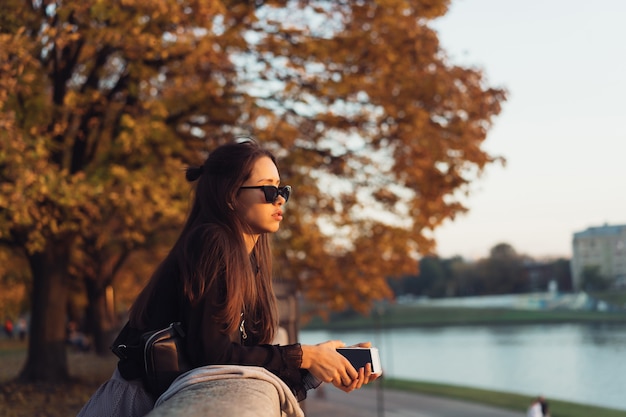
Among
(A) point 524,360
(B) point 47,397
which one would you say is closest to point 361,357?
(B) point 47,397

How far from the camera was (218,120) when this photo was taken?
50.9ft

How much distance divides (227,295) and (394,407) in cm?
3113

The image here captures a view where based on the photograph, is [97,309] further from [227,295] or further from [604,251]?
[604,251]

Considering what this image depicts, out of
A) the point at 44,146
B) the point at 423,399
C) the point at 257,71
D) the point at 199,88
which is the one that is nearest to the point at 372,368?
the point at 44,146

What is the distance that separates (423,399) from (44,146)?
2679 centimetres

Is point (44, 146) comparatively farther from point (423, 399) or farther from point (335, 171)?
point (423, 399)

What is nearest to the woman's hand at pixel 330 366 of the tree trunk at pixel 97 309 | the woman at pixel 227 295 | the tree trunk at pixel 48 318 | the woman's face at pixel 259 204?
the woman at pixel 227 295

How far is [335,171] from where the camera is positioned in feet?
53.6

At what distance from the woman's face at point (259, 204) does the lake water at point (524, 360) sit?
36.5 metres

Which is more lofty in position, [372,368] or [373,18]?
[373,18]

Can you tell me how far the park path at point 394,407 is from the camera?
28.9 meters

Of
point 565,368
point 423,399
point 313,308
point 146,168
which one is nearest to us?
point 146,168

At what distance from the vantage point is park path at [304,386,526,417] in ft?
94.7

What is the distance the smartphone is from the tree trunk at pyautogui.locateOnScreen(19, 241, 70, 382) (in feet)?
46.5
